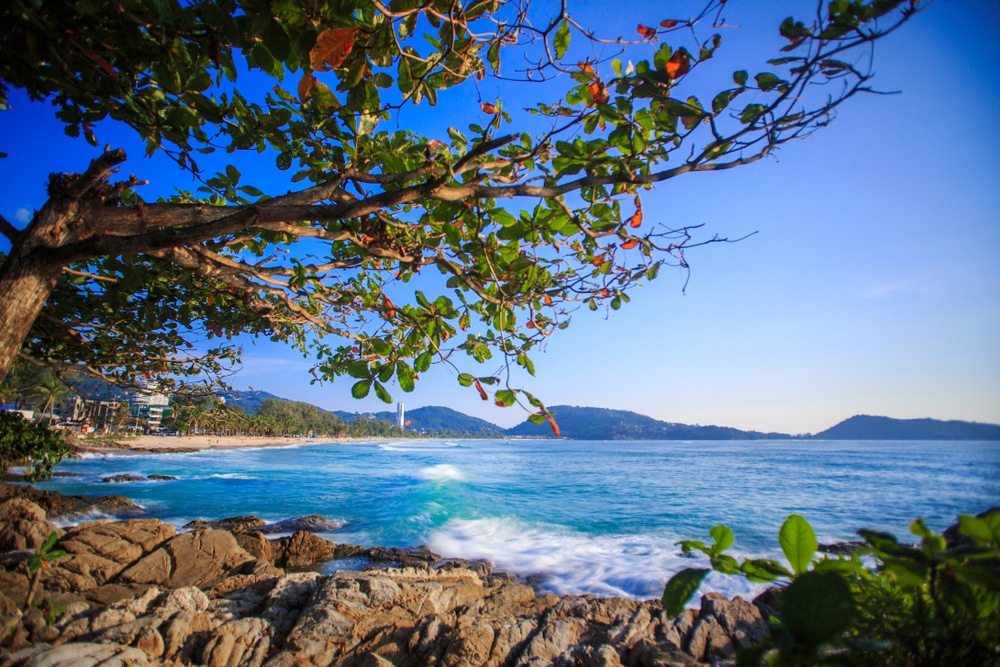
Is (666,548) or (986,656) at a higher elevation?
(986,656)

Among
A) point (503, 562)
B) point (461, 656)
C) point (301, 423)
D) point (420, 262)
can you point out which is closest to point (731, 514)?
point (503, 562)

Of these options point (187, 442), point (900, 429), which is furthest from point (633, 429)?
point (187, 442)

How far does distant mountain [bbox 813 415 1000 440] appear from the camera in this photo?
9261 centimetres

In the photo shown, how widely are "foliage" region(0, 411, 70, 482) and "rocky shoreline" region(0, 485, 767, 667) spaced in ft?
11.1

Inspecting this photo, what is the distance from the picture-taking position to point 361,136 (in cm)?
217

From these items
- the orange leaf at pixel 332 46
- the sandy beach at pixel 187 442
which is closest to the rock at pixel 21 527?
the orange leaf at pixel 332 46

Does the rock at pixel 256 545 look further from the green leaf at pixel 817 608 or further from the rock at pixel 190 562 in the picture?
the green leaf at pixel 817 608

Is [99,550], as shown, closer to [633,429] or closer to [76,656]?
[76,656]

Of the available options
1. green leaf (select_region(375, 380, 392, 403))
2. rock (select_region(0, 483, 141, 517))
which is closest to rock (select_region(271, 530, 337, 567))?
rock (select_region(0, 483, 141, 517))

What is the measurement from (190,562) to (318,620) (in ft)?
12.6

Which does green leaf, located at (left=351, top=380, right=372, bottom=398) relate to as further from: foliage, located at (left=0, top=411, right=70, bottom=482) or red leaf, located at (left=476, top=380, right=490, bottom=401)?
foliage, located at (left=0, top=411, right=70, bottom=482)

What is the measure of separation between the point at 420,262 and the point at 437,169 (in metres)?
0.57

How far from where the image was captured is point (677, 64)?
1.47m

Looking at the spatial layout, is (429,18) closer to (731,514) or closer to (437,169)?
(437,169)
